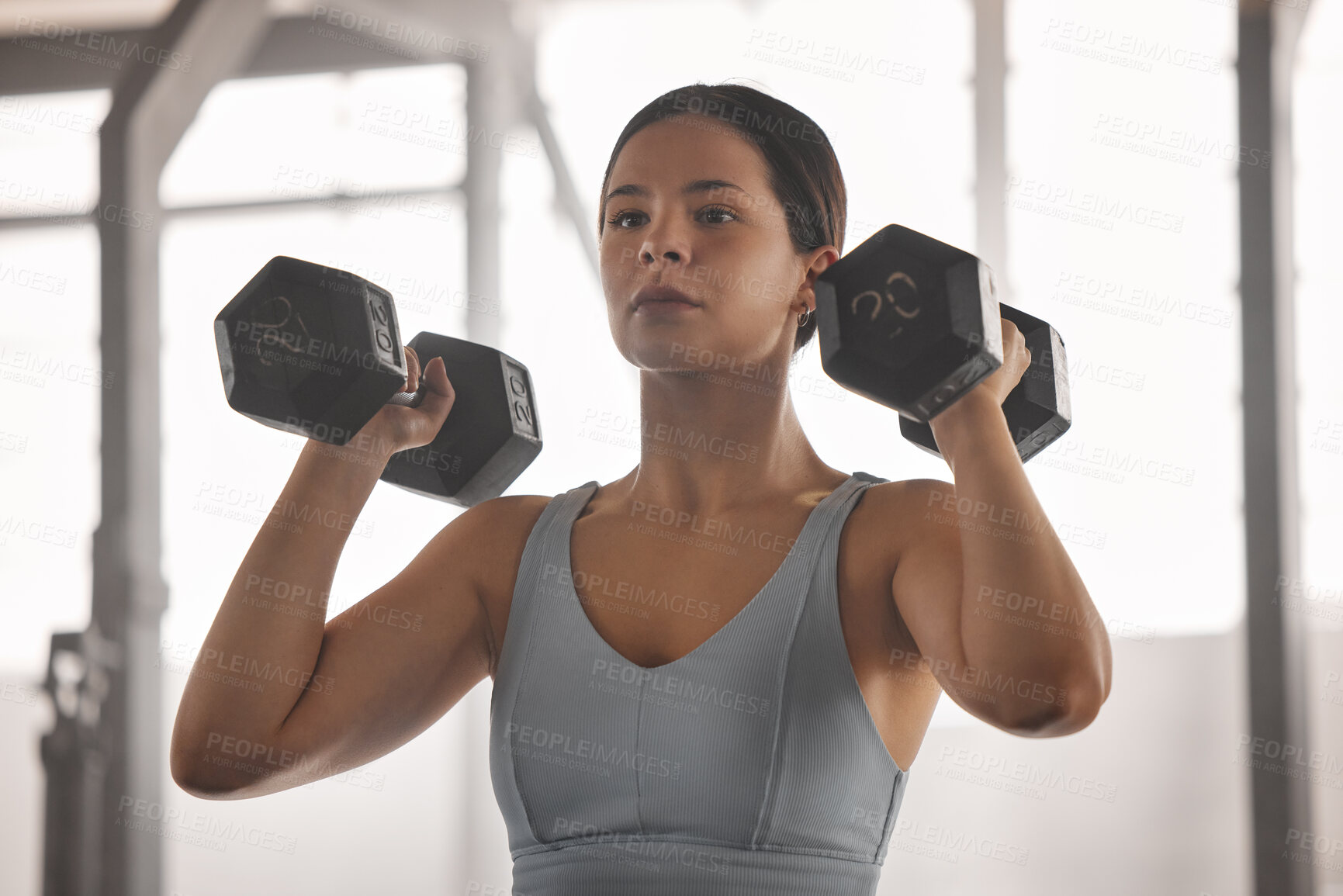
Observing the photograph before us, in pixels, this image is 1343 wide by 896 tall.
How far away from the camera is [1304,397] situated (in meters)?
3.10

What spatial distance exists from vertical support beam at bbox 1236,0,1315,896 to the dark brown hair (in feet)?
7.56

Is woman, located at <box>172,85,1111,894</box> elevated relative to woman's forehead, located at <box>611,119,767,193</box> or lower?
lower

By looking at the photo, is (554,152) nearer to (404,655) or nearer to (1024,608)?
(404,655)

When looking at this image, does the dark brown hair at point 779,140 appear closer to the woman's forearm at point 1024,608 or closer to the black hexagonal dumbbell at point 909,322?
the black hexagonal dumbbell at point 909,322

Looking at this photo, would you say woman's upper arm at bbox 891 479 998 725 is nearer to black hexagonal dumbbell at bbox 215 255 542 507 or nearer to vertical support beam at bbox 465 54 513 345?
black hexagonal dumbbell at bbox 215 255 542 507

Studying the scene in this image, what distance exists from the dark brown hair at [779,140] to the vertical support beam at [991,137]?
217 cm

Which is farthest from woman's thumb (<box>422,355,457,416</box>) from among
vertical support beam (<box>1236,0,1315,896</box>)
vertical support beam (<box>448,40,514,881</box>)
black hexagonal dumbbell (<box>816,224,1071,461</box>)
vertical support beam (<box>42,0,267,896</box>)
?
vertical support beam (<box>42,0,267,896</box>)

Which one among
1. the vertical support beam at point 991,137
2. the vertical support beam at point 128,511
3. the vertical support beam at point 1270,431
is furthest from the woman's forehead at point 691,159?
the vertical support beam at point 128,511

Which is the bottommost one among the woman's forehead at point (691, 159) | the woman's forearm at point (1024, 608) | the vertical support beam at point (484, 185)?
the woman's forearm at point (1024, 608)

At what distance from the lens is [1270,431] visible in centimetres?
303

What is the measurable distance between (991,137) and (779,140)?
2.43m

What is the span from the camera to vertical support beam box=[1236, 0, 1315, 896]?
9.65ft

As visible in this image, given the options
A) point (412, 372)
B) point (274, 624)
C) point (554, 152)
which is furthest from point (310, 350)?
point (554, 152)

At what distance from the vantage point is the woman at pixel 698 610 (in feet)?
3.11
